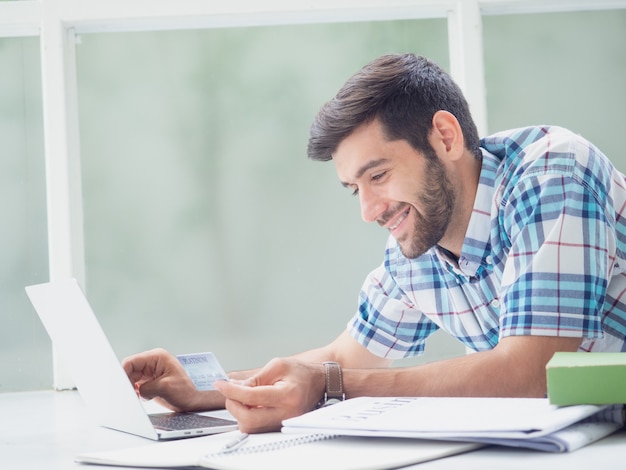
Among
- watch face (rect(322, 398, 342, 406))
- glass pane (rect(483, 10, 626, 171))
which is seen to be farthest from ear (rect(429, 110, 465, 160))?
glass pane (rect(483, 10, 626, 171))

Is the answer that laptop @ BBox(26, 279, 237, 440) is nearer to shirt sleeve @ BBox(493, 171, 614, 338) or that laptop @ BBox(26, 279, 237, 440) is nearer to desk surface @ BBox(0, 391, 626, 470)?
desk surface @ BBox(0, 391, 626, 470)

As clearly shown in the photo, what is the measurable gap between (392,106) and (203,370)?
591 mm

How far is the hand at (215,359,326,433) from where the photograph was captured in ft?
3.47

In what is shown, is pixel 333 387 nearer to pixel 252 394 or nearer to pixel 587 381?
pixel 252 394

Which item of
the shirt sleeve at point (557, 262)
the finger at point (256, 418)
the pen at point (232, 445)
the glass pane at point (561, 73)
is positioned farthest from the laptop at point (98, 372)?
the glass pane at point (561, 73)

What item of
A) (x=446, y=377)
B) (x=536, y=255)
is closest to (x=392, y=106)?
(x=536, y=255)

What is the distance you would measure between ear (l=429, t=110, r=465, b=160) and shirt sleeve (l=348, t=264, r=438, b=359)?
34 centimetres

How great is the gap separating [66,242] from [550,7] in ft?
5.68

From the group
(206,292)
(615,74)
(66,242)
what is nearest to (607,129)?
(615,74)

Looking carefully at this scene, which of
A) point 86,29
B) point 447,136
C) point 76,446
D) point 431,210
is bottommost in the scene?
point 76,446

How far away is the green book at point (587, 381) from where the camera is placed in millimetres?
825

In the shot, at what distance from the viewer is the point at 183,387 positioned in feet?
4.74

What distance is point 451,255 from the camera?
5.20ft

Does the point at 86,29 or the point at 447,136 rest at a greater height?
the point at 86,29
